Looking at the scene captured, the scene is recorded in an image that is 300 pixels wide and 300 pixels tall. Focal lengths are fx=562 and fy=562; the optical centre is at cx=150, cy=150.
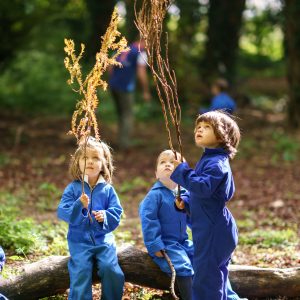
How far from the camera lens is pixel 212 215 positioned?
12.4 ft

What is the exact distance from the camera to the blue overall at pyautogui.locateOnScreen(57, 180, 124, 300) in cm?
412

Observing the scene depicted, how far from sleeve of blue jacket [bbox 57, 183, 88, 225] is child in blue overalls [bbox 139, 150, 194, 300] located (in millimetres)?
496

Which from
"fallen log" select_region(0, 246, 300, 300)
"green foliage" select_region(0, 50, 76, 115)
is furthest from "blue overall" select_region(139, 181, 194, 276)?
"green foliage" select_region(0, 50, 76, 115)

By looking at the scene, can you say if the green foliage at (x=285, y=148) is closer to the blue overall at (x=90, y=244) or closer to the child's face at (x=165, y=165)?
the child's face at (x=165, y=165)

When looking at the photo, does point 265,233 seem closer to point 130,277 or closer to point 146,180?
point 130,277

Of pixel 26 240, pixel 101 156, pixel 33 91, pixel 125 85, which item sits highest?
pixel 33 91

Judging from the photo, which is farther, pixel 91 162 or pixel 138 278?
pixel 138 278

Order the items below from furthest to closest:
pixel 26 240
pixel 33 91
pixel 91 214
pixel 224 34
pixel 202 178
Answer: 1. pixel 224 34
2. pixel 33 91
3. pixel 26 240
4. pixel 91 214
5. pixel 202 178

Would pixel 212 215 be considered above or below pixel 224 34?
below

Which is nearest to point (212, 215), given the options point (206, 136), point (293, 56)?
point (206, 136)

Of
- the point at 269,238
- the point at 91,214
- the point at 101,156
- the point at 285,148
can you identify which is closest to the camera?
the point at 91,214

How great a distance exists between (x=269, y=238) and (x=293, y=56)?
7953mm

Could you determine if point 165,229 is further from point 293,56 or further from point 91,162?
point 293,56

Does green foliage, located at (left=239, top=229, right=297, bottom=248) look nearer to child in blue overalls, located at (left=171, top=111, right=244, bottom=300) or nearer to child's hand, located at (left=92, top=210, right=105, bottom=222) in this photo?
child in blue overalls, located at (left=171, top=111, right=244, bottom=300)
